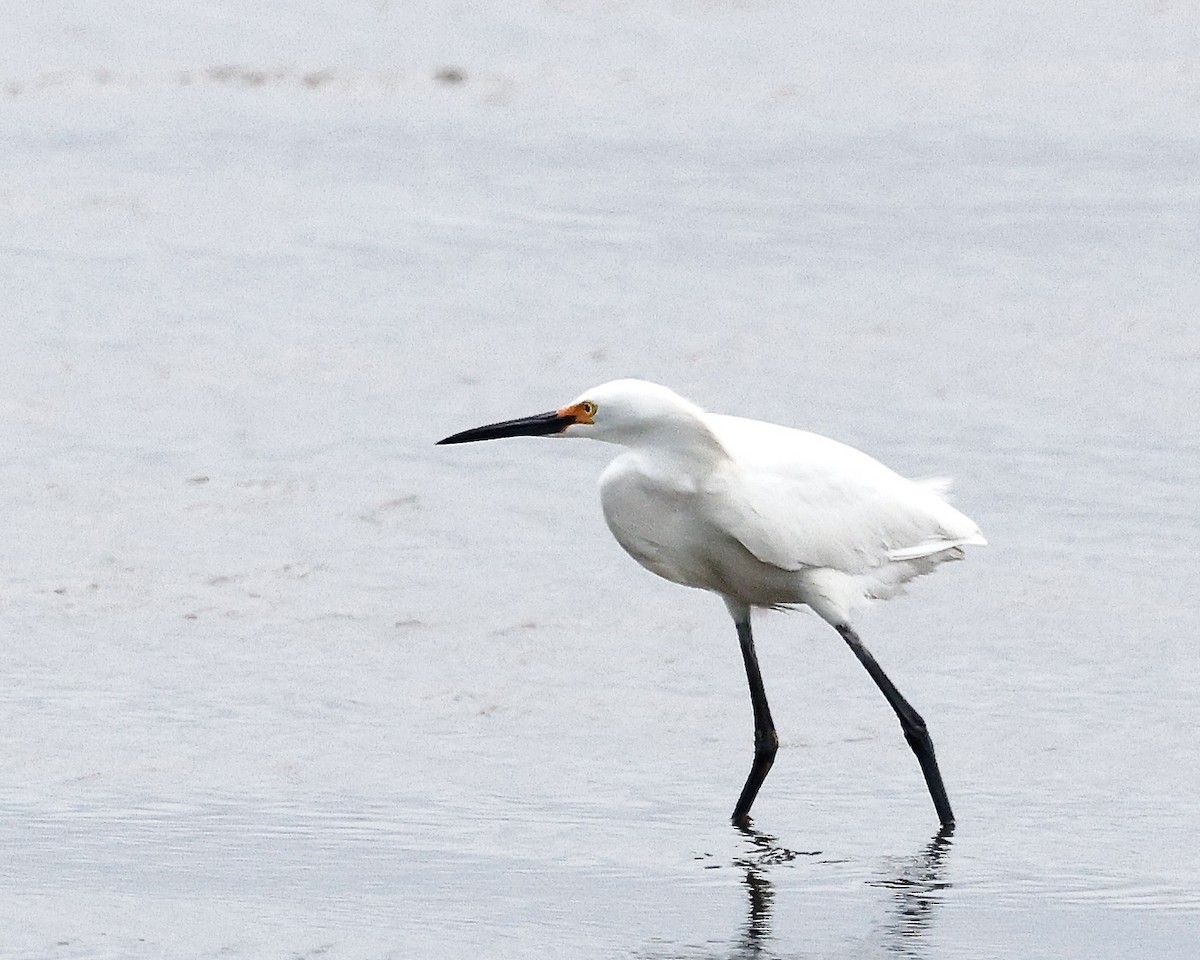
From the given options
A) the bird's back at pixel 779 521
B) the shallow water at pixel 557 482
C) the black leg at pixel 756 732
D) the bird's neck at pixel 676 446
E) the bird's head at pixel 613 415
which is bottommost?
the shallow water at pixel 557 482

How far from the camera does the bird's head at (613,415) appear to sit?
625cm

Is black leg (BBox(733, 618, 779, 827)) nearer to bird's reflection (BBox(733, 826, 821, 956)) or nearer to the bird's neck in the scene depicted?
bird's reflection (BBox(733, 826, 821, 956))

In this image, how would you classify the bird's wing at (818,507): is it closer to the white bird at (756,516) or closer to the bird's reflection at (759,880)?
the white bird at (756,516)

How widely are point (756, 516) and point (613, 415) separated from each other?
0.48m

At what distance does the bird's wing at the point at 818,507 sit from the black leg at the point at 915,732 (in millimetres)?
218

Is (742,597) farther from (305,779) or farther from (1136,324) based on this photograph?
(1136,324)

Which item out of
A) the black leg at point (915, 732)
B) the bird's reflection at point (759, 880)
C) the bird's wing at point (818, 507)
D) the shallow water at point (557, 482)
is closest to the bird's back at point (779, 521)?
the bird's wing at point (818, 507)

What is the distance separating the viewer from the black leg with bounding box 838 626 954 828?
253 inches

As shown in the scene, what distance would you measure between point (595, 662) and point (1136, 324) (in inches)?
180

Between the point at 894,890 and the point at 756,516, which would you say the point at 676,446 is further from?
the point at 894,890

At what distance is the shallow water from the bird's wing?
55cm

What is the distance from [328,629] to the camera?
786cm

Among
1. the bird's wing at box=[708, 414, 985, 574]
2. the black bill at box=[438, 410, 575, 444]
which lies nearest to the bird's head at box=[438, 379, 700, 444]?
the black bill at box=[438, 410, 575, 444]

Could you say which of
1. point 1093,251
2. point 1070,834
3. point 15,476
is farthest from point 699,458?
point 1093,251
